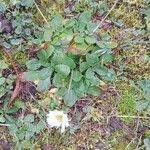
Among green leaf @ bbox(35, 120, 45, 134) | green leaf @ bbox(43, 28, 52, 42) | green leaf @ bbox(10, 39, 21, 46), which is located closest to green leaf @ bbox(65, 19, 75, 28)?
green leaf @ bbox(43, 28, 52, 42)

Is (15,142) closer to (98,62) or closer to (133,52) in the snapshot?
(98,62)

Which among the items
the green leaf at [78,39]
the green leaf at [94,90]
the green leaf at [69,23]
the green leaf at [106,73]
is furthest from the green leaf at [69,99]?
the green leaf at [69,23]

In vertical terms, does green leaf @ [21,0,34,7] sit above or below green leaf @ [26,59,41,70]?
above

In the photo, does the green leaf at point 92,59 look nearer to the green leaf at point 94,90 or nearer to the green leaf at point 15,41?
the green leaf at point 94,90

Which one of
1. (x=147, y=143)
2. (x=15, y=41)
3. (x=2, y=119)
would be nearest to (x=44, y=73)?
(x=15, y=41)

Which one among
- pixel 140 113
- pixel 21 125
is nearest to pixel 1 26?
pixel 21 125

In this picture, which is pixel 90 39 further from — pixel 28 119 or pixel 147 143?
pixel 147 143

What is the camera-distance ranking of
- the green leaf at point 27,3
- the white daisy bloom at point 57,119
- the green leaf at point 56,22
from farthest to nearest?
the green leaf at point 27,3
the green leaf at point 56,22
the white daisy bloom at point 57,119

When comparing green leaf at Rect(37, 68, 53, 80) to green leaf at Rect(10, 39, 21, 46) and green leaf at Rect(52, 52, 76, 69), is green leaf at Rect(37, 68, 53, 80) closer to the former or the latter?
Answer: green leaf at Rect(52, 52, 76, 69)
